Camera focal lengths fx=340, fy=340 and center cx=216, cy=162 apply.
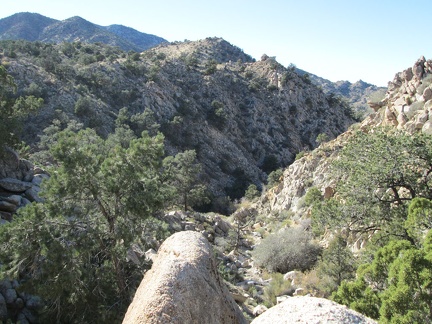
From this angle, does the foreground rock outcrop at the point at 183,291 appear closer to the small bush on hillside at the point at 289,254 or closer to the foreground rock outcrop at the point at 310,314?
the foreground rock outcrop at the point at 310,314

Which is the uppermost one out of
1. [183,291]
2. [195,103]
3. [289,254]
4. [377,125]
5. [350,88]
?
[350,88]

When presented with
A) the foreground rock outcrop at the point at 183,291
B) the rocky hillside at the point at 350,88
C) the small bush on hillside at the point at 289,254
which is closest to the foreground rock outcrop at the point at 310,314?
the foreground rock outcrop at the point at 183,291

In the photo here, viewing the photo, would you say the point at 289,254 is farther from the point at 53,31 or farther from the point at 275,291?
the point at 53,31

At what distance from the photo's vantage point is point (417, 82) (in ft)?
67.5

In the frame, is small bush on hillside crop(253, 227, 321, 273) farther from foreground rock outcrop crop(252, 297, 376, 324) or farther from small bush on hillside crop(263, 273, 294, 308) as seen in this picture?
foreground rock outcrop crop(252, 297, 376, 324)

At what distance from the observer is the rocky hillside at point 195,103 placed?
127 feet

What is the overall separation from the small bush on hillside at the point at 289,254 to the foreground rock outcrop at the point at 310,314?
13112mm

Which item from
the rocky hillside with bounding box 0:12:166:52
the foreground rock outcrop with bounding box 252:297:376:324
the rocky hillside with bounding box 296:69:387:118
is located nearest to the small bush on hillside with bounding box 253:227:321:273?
the foreground rock outcrop with bounding box 252:297:376:324

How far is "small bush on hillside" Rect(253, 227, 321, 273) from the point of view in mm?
16406

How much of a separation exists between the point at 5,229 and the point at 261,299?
9.30m

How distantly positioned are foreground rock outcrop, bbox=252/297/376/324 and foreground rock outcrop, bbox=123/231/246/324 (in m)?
1.71

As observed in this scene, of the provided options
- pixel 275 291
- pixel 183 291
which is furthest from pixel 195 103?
pixel 183 291

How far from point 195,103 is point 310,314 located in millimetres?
48900

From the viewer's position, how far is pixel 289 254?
16594mm
